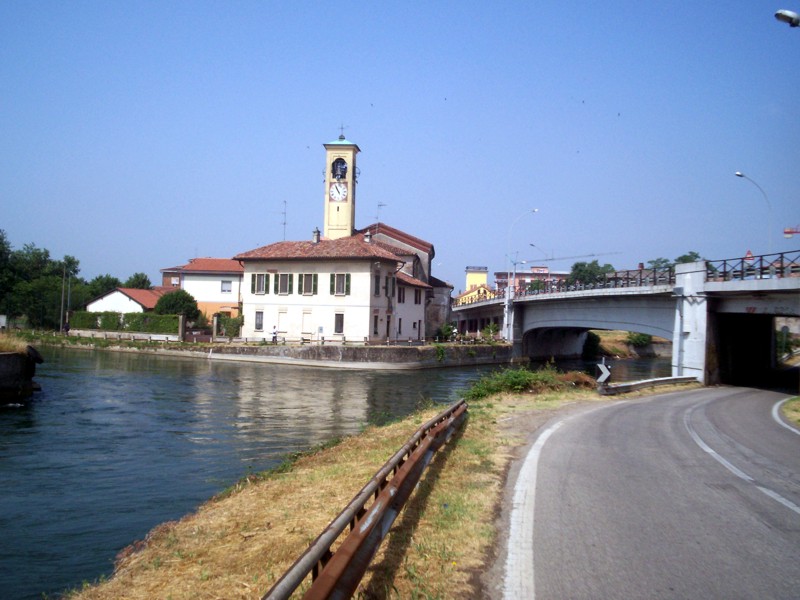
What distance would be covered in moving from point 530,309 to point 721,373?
103ft

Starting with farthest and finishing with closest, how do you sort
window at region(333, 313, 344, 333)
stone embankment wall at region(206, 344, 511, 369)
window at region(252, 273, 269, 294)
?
window at region(252, 273, 269, 294), window at region(333, 313, 344, 333), stone embankment wall at region(206, 344, 511, 369)

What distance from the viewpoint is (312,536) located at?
291 inches

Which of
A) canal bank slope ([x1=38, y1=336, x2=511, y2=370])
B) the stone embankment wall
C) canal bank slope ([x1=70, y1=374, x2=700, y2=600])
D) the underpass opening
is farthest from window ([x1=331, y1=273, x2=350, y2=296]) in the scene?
canal bank slope ([x1=70, y1=374, x2=700, y2=600])

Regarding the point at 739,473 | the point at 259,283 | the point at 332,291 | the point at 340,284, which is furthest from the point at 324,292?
the point at 739,473

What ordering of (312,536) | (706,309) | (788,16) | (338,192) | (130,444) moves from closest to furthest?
(312,536) < (788,16) < (130,444) < (706,309) < (338,192)

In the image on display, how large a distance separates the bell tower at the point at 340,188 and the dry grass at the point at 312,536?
5646 cm

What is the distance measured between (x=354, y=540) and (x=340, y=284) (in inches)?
2028

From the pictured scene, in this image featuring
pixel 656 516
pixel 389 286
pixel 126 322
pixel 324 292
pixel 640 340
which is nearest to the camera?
pixel 656 516

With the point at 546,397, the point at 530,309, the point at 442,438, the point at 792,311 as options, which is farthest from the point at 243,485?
the point at 530,309

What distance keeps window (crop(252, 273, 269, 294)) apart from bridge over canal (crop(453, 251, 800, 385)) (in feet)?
83.3

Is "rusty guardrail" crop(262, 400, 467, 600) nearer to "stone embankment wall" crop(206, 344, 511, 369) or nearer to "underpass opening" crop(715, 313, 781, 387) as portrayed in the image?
"underpass opening" crop(715, 313, 781, 387)

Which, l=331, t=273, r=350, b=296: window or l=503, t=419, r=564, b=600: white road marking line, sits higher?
l=331, t=273, r=350, b=296: window

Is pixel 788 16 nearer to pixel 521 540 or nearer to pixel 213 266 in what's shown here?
pixel 521 540

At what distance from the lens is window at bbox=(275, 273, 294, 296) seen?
5884cm
